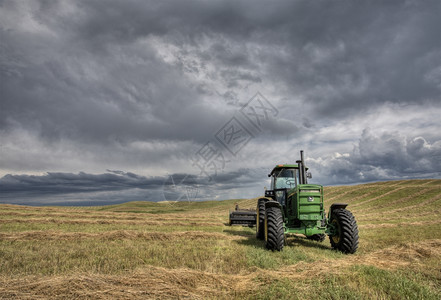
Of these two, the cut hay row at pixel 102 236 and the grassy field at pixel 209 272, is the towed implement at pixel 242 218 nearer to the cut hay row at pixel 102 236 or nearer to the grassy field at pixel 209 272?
the cut hay row at pixel 102 236

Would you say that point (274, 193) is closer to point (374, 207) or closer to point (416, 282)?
point (416, 282)

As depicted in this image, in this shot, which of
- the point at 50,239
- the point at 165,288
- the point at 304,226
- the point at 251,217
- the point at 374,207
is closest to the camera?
the point at 165,288

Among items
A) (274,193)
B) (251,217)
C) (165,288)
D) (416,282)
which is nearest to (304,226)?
(274,193)

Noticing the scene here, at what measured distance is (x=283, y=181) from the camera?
10562mm

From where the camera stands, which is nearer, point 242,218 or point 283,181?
point 283,181

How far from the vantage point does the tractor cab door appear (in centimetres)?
1034

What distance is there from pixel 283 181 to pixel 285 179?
0.39ft

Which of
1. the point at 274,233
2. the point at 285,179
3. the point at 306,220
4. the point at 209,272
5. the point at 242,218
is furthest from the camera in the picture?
the point at 242,218

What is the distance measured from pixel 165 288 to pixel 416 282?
432 centimetres

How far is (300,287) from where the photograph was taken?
4164 mm

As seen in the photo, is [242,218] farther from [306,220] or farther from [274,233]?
[274,233]

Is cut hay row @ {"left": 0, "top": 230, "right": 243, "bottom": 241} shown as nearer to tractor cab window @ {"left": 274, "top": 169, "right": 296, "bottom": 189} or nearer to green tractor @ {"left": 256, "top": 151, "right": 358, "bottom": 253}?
green tractor @ {"left": 256, "top": 151, "right": 358, "bottom": 253}

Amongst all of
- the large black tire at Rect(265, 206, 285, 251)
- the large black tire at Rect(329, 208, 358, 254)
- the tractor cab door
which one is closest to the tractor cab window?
the tractor cab door

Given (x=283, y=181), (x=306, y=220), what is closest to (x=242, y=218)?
(x=283, y=181)
